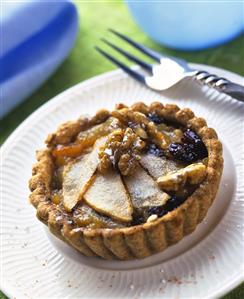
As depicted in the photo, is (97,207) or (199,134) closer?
(97,207)

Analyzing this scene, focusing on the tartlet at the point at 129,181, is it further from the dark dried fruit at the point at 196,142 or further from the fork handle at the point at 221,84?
the fork handle at the point at 221,84

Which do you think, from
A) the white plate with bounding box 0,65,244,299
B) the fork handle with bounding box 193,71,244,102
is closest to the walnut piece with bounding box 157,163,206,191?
the white plate with bounding box 0,65,244,299

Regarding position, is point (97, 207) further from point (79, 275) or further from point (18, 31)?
point (18, 31)

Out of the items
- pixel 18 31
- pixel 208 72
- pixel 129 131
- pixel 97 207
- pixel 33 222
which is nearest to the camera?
pixel 97 207

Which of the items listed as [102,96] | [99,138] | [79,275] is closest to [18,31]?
[102,96]

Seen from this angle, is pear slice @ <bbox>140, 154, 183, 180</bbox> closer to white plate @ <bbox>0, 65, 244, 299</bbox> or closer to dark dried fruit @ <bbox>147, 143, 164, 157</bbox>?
dark dried fruit @ <bbox>147, 143, 164, 157</bbox>

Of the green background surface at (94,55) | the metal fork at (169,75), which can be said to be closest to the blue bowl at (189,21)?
the green background surface at (94,55)
